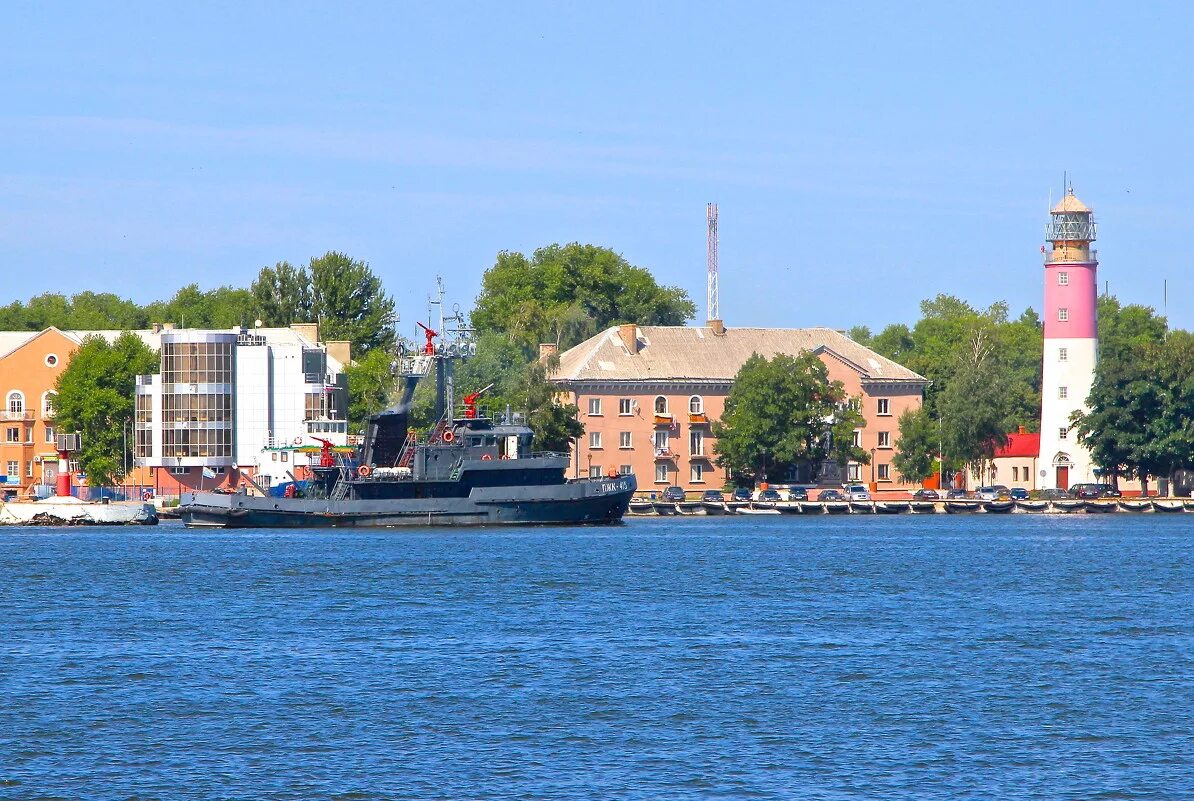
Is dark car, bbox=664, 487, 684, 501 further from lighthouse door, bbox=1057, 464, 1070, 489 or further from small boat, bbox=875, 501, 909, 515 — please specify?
lighthouse door, bbox=1057, 464, 1070, 489

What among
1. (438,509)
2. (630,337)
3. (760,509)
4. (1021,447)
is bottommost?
(760,509)

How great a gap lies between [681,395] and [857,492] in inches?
465

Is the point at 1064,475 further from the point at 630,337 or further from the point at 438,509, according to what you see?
the point at 438,509

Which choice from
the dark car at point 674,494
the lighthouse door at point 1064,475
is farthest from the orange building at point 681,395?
the lighthouse door at point 1064,475

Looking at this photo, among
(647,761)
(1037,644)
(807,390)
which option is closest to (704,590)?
(1037,644)

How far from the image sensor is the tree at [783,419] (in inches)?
3848

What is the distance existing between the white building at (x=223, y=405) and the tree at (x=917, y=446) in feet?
→ 98.9

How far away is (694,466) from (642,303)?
21.8 metres

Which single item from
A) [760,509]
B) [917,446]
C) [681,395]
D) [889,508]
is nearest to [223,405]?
[681,395]

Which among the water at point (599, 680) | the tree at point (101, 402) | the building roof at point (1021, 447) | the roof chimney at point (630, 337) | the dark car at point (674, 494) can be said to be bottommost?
the water at point (599, 680)

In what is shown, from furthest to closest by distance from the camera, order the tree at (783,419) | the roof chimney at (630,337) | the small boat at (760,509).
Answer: the roof chimney at (630,337) < the tree at (783,419) < the small boat at (760,509)

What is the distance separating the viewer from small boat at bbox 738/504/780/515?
308 ft

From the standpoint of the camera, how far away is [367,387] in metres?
101

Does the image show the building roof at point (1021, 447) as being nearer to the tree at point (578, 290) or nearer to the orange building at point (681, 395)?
the orange building at point (681, 395)
